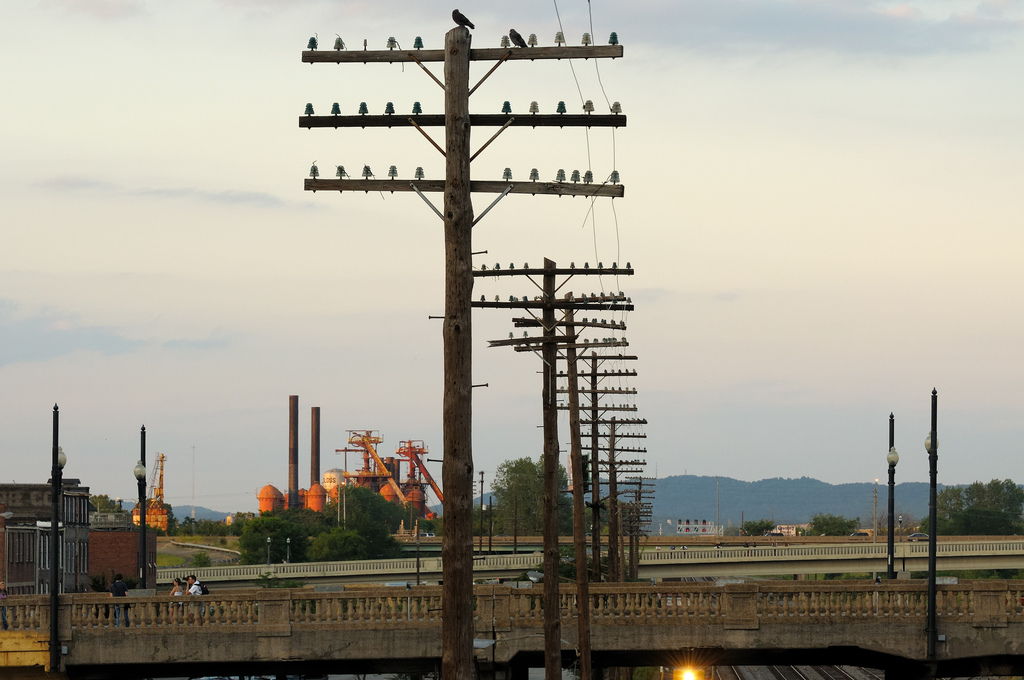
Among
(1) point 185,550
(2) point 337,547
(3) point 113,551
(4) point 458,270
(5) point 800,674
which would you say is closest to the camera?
(4) point 458,270

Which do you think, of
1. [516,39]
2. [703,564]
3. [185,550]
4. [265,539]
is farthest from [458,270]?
[185,550]

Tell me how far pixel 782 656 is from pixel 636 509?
5622cm

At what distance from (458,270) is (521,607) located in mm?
18513

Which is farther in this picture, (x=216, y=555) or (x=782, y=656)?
(x=216, y=555)

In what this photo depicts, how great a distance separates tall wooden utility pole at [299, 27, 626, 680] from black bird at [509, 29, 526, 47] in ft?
0.32

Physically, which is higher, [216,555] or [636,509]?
[636,509]

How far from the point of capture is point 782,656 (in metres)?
33.0

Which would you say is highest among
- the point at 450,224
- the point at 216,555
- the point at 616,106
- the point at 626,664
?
the point at 616,106

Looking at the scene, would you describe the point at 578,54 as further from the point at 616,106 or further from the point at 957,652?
the point at 957,652

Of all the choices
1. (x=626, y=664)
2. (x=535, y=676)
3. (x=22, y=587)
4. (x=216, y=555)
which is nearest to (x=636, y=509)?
(x=535, y=676)

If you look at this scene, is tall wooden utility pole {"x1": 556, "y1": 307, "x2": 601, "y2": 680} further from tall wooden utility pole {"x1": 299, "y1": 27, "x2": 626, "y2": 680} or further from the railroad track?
the railroad track

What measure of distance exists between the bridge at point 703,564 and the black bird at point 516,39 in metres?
86.2

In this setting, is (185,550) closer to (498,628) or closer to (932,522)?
(498,628)

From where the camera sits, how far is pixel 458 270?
14.8 m
